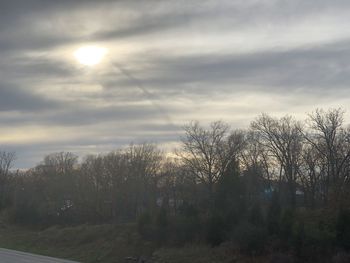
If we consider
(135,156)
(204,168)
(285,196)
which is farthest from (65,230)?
(135,156)

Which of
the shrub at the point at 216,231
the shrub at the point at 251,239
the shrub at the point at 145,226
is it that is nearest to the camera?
the shrub at the point at 251,239

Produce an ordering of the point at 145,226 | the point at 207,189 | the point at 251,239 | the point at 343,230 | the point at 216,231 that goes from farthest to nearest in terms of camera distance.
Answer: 1. the point at 207,189
2. the point at 145,226
3. the point at 216,231
4. the point at 251,239
5. the point at 343,230

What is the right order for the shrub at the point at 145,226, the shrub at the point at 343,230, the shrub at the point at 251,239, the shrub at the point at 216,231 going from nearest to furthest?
the shrub at the point at 343,230, the shrub at the point at 251,239, the shrub at the point at 216,231, the shrub at the point at 145,226

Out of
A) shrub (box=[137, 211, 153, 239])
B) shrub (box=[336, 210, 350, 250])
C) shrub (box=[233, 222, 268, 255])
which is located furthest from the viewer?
shrub (box=[137, 211, 153, 239])

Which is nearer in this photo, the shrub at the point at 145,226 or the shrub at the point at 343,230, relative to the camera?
the shrub at the point at 343,230

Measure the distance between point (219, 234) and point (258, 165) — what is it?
162 ft

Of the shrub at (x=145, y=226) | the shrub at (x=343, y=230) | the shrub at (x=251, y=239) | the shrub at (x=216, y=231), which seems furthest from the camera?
the shrub at (x=145, y=226)

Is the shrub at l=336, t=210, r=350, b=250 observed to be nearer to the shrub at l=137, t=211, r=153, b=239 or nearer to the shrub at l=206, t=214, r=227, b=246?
the shrub at l=206, t=214, r=227, b=246

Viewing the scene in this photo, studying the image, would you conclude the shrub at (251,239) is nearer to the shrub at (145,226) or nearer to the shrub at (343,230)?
the shrub at (343,230)

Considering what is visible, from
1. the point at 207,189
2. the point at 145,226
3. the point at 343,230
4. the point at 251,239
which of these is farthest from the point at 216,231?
the point at 207,189

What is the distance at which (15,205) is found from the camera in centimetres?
6506

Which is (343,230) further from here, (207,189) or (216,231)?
(207,189)

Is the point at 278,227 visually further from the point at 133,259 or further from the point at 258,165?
the point at 258,165

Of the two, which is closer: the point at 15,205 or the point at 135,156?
the point at 15,205
